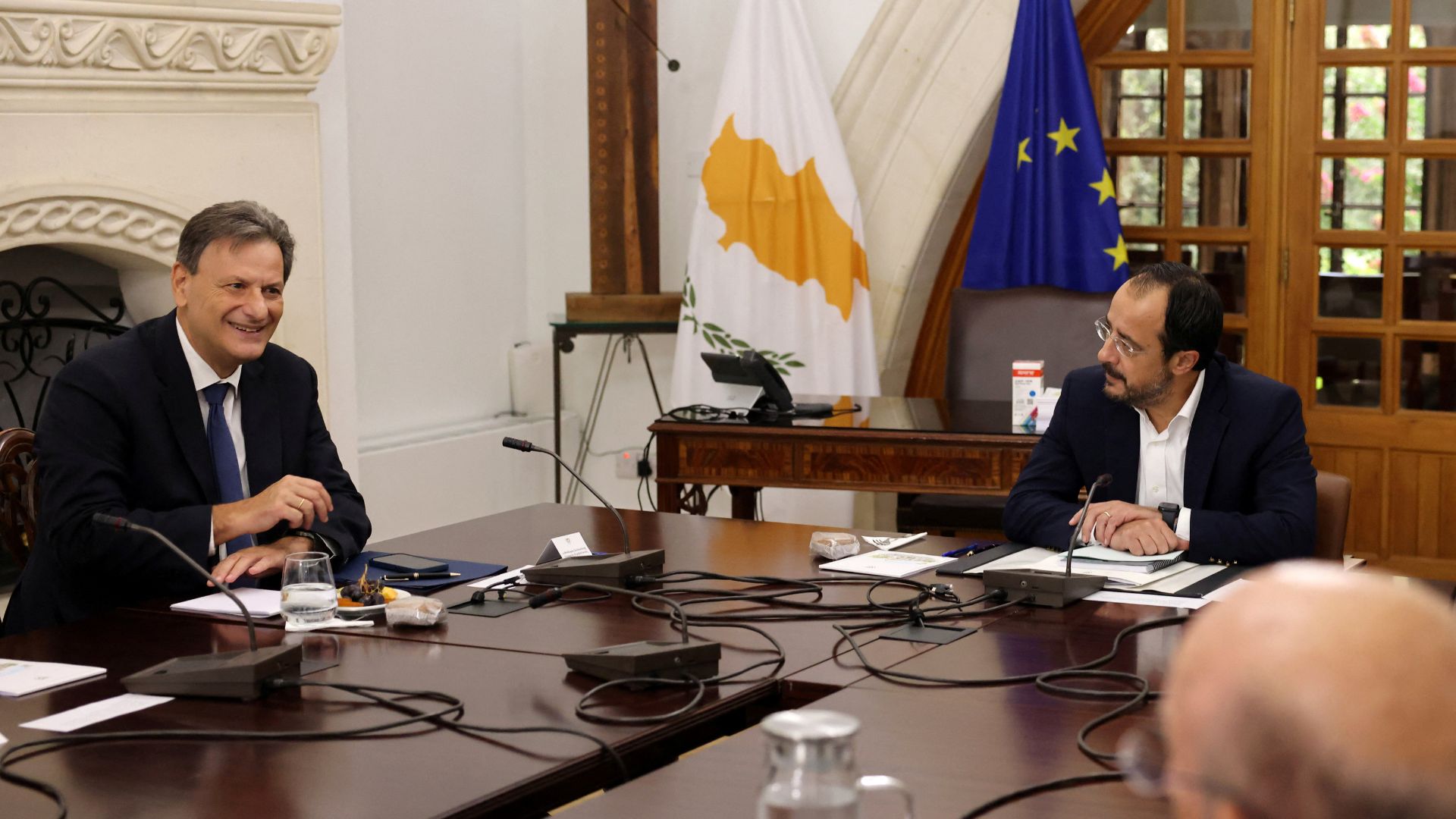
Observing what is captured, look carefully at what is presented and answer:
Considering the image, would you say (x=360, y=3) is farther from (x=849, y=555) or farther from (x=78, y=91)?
(x=849, y=555)

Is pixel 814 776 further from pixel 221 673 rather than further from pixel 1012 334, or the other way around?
pixel 1012 334

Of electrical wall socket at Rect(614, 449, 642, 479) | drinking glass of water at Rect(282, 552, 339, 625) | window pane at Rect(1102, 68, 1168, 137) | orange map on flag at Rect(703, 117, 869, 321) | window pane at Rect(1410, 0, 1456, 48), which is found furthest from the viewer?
electrical wall socket at Rect(614, 449, 642, 479)

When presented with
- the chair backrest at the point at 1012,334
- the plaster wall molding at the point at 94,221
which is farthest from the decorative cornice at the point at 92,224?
the chair backrest at the point at 1012,334

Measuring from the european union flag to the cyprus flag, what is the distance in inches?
18.7

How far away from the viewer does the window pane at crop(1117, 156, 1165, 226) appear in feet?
17.4

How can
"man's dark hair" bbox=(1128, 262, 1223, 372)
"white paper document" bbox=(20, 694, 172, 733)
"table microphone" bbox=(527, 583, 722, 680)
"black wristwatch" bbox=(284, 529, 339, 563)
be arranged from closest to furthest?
"white paper document" bbox=(20, 694, 172, 733) < "table microphone" bbox=(527, 583, 722, 680) < "black wristwatch" bbox=(284, 529, 339, 563) < "man's dark hair" bbox=(1128, 262, 1223, 372)

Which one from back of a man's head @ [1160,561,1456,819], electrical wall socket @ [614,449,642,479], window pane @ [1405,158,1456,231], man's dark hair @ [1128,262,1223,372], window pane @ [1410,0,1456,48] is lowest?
electrical wall socket @ [614,449,642,479]

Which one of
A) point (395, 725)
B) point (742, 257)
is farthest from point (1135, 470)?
point (742, 257)

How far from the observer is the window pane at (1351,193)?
498 centimetres

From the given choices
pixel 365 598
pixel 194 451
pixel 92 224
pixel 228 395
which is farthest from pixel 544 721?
pixel 92 224

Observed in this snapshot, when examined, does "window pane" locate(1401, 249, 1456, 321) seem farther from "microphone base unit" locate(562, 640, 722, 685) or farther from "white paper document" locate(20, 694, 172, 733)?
"white paper document" locate(20, 694, 172, 733)

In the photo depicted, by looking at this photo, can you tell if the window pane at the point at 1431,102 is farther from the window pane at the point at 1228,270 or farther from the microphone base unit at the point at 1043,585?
the microphone base unit at the point at 1043,585

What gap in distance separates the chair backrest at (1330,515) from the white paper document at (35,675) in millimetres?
2053

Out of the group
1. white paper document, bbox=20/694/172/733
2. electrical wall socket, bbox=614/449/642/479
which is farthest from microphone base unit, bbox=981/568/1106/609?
electrical wall socket, bbox=614/449/642/479
